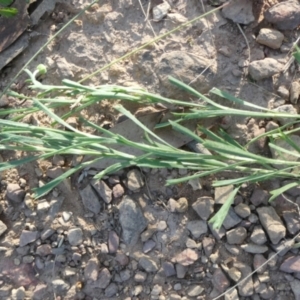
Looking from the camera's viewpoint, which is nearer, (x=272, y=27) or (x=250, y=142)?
(x=250, y=142)

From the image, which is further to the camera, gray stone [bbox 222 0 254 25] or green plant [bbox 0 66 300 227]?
gray stone [bbox 222 0 254 25]

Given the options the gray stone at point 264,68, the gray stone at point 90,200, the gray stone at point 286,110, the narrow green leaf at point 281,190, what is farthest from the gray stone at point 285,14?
the gray stone at point 90,200

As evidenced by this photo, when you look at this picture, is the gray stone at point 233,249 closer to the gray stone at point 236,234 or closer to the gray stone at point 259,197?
the gray stone at point 236,234

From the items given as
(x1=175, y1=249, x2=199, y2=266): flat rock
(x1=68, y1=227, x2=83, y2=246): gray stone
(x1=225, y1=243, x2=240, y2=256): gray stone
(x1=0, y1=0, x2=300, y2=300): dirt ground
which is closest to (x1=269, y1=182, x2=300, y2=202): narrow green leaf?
(x1=0, y1=0, x2=300, y2=300): dirt ground

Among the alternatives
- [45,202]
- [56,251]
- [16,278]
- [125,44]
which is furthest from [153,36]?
[16,278]

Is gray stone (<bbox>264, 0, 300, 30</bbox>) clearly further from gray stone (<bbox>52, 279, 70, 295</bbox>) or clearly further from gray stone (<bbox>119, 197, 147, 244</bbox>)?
gray stone (<bbox>52, 279, 70, 295</bbox>)

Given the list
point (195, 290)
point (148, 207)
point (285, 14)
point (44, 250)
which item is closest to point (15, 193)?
point (44, 250)

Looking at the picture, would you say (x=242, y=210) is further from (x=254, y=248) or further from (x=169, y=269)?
(x=169, y=269)

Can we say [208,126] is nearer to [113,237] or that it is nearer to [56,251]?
[113,237]
